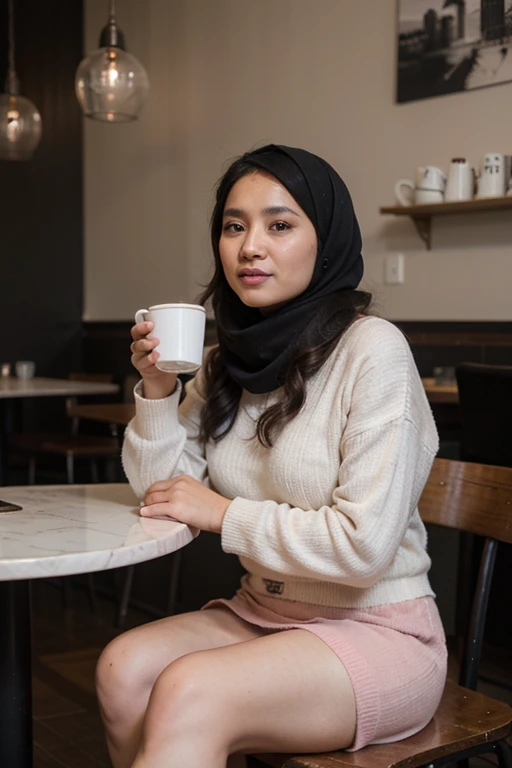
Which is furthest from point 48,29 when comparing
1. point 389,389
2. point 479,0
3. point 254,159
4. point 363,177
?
point 389,389

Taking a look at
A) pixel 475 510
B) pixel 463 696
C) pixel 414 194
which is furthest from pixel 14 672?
pixel 414 194

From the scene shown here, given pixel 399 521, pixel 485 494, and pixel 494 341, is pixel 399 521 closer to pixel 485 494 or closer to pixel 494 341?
pixel 485 494

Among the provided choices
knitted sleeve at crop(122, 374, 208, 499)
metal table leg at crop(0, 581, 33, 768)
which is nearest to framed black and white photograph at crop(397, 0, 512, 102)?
knitted sleeve at crop(122, 374, 208, 499)

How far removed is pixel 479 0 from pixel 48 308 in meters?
3.16

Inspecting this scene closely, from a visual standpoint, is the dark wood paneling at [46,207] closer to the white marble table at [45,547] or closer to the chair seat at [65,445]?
the chair seat at [65,445]

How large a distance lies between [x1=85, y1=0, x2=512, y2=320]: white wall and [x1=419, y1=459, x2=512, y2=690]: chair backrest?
150cm

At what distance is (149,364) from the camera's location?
55.7 inches

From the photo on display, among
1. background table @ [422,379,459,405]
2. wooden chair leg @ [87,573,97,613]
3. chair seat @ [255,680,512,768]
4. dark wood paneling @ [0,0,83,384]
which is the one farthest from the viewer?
dark wood paneling @ [0,0,83,384]

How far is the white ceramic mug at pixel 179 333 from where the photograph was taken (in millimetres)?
1279

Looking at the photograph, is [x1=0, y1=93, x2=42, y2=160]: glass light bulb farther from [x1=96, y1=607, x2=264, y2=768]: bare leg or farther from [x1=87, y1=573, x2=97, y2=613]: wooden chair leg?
[x1=96, y1=607, x2=264, y2=768]: bare leg

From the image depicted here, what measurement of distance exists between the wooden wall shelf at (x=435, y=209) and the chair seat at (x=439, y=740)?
215cm

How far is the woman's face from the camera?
1.41 meters

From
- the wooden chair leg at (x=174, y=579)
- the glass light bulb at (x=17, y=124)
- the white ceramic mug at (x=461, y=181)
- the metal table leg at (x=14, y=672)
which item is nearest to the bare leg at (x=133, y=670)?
the metal table leg at (x=14, y=672)

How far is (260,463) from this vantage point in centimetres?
145
